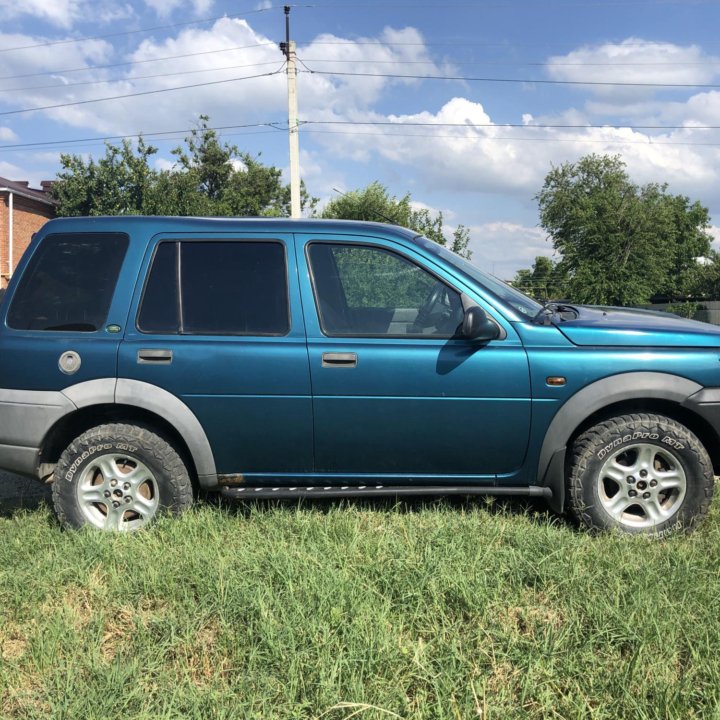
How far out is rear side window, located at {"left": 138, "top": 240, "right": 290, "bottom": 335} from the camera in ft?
11.8

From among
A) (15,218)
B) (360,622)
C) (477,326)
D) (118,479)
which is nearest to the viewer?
(360,622)

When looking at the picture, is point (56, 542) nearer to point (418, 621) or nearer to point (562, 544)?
point (418, 621)

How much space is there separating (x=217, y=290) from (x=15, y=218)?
34.4 m

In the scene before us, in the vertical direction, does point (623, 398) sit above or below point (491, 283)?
below

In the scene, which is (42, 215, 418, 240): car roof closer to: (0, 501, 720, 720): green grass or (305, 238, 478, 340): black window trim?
(305, 238, 478, 340): black window trim

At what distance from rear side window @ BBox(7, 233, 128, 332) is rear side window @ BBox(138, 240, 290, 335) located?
268 millimetres

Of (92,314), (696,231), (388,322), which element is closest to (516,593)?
(388,322)

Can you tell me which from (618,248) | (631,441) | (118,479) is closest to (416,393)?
(631,441)

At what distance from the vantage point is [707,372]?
3406 millimetres

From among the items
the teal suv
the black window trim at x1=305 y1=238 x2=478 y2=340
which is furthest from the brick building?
the black window trim at x1=305 y1=238 x2=478 y2=340

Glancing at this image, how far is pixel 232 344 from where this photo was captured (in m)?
3.54

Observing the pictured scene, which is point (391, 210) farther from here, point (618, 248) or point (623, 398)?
point (623, 398)

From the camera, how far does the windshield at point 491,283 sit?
144 inches

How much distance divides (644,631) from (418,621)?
0.91 metres
